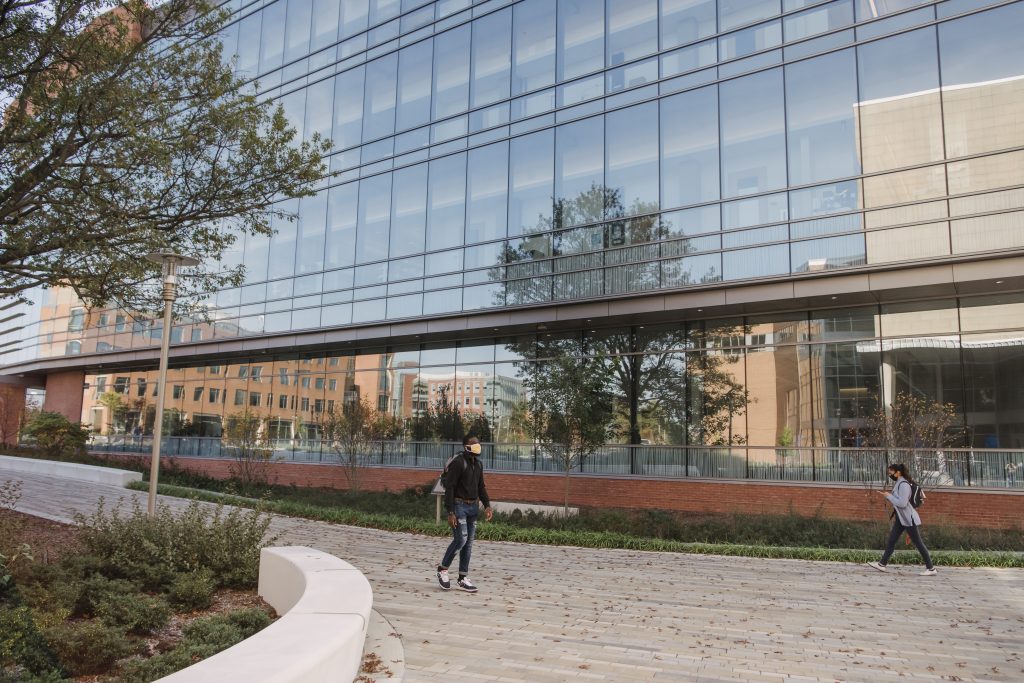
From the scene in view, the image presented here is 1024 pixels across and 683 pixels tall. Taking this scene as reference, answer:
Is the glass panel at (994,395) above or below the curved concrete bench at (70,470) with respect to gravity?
above

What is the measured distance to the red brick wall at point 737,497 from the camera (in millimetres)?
15867

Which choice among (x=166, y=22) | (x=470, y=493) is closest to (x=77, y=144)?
(x=166, y=22)

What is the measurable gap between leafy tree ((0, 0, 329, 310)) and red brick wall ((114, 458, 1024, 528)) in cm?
1168

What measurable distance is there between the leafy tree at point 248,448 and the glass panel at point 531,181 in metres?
11.4

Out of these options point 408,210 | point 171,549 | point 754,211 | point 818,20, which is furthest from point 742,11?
point 171,549

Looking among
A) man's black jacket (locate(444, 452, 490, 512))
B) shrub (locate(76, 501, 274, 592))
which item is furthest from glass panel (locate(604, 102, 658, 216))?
shrub (locate(76, 501, 274, 592))

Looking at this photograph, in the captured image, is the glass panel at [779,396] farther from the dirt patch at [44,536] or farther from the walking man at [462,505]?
the dirt patch at [44,536]

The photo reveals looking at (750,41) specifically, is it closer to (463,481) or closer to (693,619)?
(463,481)

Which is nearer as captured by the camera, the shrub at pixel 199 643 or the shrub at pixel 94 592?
the shrub at pixel 199 643

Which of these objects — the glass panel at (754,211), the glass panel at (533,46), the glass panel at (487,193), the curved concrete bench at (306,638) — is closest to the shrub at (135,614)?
the curved concrete bench at (306,638)

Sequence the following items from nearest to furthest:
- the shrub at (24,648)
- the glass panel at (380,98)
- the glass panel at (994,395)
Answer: the shrub at (24,648)
the glass panel at (994,395)
the glass panel at (380,98)

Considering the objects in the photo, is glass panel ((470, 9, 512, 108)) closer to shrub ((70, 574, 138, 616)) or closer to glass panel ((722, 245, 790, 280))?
glass panel ((722, 245, 790, 280))

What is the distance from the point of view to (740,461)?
1889 centimetres

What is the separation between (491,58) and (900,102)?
12865 millimetres
